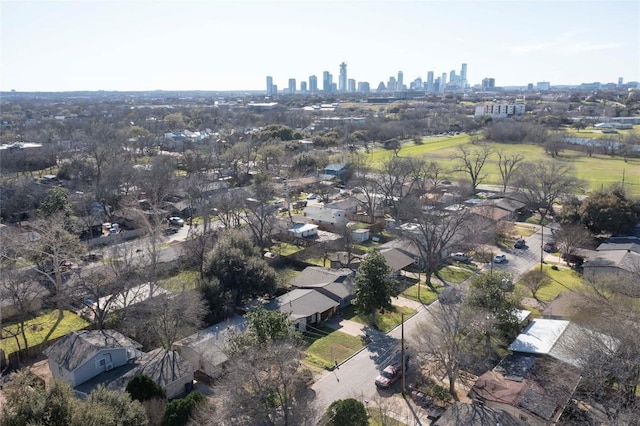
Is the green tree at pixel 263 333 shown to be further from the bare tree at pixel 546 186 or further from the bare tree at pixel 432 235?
the bare tree at pixel 546 186

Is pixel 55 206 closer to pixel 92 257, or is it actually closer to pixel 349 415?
pixel 92 257

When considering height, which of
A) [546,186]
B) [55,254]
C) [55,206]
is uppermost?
[55,254]

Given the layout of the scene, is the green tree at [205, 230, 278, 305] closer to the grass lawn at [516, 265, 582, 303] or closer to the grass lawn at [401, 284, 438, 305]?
the grass lawn at [401, 284, 438, 305]

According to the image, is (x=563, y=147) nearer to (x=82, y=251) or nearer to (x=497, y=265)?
(x=497, y=265)

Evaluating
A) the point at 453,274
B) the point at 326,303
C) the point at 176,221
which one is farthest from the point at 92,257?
the point at 453,274

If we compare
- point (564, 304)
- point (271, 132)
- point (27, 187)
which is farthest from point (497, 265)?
point (271, 132)

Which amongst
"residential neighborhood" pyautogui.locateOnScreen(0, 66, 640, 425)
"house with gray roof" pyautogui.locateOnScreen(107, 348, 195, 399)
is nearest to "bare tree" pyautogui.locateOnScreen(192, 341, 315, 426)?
"residential neighborhood" pyautogui.locateOnScreen(0, 66, 640, 425)
